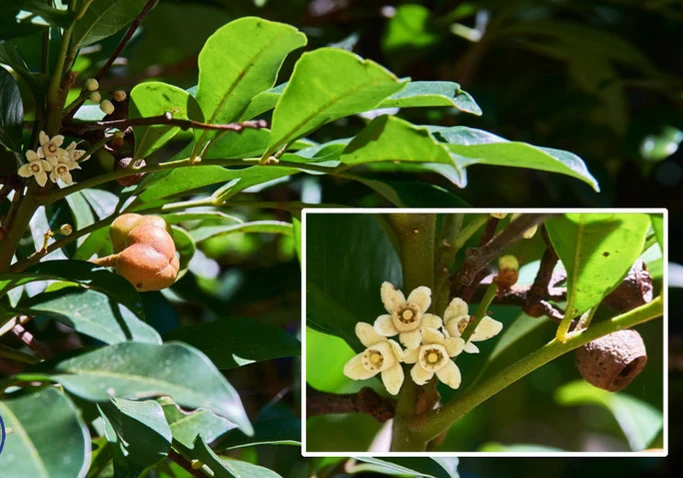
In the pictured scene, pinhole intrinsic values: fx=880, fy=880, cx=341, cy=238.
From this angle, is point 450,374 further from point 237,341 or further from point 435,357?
point 237,341

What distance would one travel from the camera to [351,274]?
673 millimetres

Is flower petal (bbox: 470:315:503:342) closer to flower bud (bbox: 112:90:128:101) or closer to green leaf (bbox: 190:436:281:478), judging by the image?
green leaf (bbox: 190:436:281:478)

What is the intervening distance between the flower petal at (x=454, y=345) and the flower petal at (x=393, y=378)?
0.04 m

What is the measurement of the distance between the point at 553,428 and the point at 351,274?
832 millimetres

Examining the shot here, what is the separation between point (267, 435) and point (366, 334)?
122mm

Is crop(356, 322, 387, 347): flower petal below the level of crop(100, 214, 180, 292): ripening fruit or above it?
below

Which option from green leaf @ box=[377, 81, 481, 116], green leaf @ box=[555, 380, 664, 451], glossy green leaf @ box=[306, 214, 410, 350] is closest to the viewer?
green leaf @ box=[377, 81, 481, 116]

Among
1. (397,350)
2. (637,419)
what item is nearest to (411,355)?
(397,350)

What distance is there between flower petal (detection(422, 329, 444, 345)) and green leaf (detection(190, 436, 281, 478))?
0.45ft

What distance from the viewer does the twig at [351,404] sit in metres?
0.66

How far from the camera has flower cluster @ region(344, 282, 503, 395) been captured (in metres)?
0.60

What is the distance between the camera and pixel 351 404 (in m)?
0.70

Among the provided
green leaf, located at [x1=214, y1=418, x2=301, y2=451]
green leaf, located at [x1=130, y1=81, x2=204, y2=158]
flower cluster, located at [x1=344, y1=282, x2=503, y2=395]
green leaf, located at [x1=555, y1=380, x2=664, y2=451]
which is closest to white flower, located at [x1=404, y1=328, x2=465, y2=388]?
flower cluster, located at [x1=344, y1=282, x2=503, y2=395]

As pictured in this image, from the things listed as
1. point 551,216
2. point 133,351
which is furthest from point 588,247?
point 133,351
